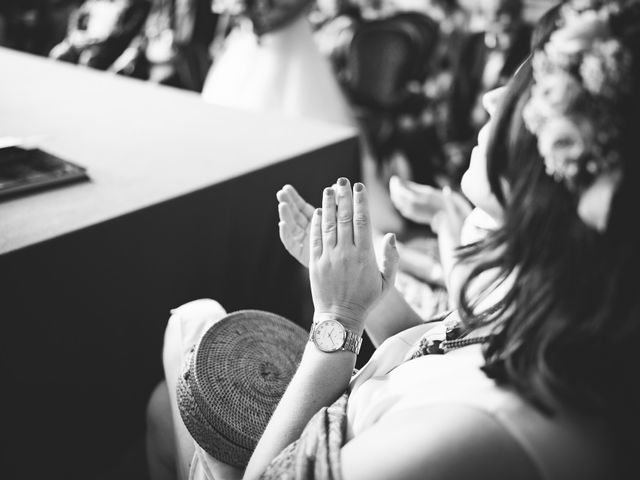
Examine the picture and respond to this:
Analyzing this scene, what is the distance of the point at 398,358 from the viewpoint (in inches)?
32.9

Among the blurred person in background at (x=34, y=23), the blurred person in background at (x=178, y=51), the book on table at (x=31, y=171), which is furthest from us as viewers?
the blurred person in background at (x=34, y=23)

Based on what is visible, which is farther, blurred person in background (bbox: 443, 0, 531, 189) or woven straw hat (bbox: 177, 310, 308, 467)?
blurred person in background (bbox: 443, 0, 531, 189)

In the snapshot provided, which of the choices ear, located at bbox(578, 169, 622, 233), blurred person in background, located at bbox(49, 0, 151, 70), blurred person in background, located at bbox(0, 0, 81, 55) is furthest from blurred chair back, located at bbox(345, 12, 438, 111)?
blurred person in background, located at bbox(0, 0, 81, 55)

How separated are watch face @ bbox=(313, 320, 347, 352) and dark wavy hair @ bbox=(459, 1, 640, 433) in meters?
0.24

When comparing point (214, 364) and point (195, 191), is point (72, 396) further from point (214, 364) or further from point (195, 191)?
point (195, 191)

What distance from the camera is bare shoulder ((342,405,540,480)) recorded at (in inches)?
19.6

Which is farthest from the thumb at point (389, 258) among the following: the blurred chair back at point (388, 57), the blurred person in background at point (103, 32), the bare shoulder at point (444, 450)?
the blurred person in background at point (103, 32)

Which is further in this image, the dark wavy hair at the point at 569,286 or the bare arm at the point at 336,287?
the bare arm at the point at 336,287

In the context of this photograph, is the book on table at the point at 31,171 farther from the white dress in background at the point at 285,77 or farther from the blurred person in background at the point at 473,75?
the blurred person in background at the point at 473,75

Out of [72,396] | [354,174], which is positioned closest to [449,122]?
[354,174]

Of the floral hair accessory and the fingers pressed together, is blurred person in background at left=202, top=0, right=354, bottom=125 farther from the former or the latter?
the floral hair accessory

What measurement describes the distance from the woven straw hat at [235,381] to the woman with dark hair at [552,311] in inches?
7.2

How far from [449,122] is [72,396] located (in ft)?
7.31

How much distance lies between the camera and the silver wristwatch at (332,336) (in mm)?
764
